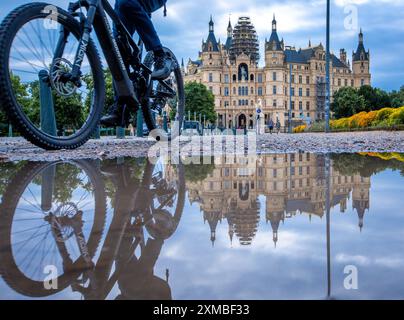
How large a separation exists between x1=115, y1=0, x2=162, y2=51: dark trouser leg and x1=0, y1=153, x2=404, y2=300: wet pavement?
7.02 feet

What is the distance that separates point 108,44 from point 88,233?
2800mm

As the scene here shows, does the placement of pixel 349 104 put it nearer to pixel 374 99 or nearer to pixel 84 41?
pixel 374 99

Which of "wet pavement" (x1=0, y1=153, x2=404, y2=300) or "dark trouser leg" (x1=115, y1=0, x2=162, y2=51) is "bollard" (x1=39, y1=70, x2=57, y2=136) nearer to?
"dark trouser leg" (x1=115, y1=0, x2=162, y2=51)

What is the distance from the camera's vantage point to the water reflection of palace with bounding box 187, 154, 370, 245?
5.16 feet

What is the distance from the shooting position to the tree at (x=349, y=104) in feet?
228

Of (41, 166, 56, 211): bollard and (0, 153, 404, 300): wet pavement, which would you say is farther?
(41, 166, 56, 211): bollard

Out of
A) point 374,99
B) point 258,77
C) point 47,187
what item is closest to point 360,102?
point 374,99

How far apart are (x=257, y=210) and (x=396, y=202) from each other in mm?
598

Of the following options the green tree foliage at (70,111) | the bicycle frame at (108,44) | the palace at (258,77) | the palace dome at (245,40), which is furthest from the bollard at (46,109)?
the palace dome at (245,40)

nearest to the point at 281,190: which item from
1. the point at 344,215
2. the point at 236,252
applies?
the point at 344,215

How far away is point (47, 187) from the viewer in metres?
2.47

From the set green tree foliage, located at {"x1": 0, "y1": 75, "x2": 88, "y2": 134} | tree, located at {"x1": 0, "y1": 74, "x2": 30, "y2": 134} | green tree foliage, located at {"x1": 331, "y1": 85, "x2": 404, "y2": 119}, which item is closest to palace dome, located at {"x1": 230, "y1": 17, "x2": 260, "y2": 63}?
green tree foliage, located at {"x1": 331, "y1": 85, "x2": 404, "y2": 119}

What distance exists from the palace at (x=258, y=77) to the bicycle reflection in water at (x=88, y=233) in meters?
90.0
